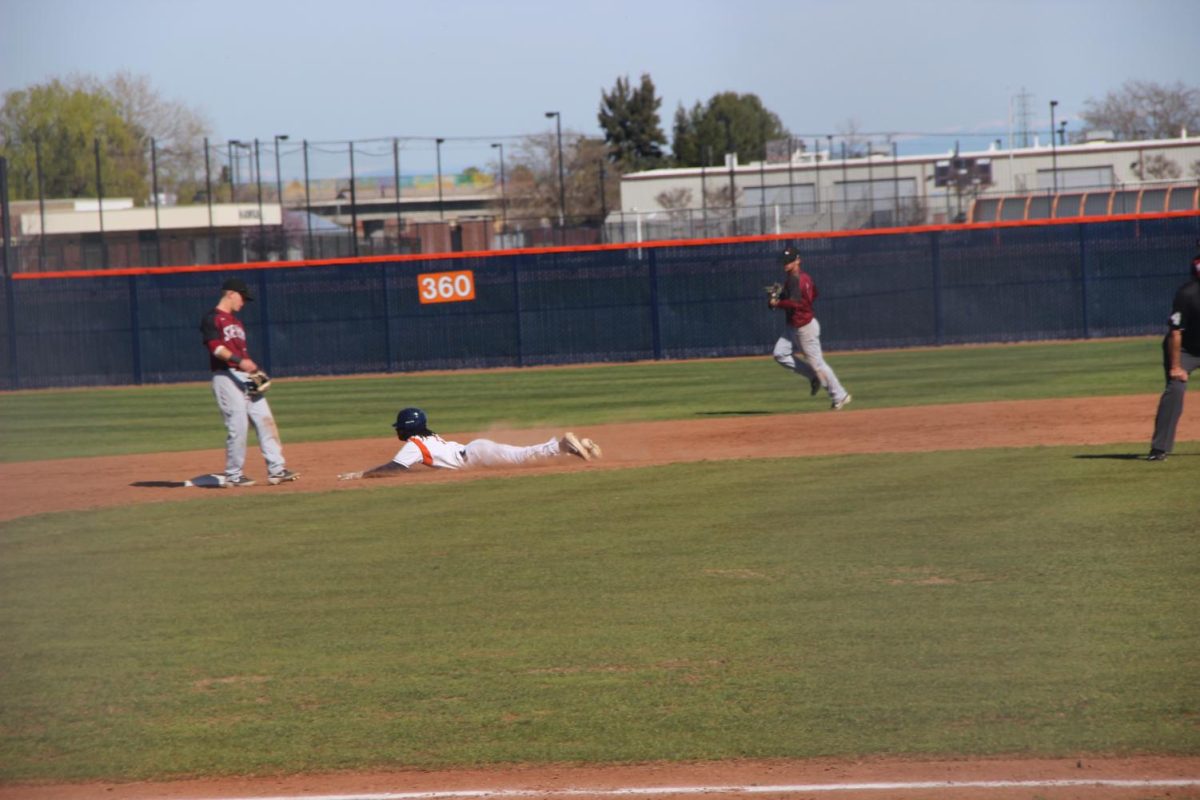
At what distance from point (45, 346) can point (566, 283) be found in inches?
490

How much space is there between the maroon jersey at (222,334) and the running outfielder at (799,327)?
7.05 m

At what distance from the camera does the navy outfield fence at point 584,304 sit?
3219cm

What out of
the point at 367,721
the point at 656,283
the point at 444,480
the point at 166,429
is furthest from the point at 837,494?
the point at 656,283

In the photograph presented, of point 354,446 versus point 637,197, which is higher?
point 637,197

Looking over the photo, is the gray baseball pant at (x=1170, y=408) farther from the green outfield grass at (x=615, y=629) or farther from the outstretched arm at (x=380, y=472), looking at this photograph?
the outstretched arm at (x=380, y=472)

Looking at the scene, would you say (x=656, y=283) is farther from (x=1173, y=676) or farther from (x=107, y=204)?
(x=107, y=204)

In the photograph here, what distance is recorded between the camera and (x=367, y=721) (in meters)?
6.19

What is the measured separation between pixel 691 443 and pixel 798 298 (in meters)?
2.73

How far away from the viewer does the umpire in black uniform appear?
38.8ft

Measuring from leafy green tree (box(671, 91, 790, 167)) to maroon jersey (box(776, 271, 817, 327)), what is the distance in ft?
257

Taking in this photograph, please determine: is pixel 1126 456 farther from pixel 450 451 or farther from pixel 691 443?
pixel 450 451

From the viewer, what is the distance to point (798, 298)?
17609 millimetres

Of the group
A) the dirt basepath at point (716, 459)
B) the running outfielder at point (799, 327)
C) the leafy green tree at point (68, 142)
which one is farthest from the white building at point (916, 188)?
the dirt basepath at point (716, 459)

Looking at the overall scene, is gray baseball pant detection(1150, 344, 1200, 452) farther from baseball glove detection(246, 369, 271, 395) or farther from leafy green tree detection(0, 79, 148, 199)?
leafy green tree detection(0, 79, 148, 199)
